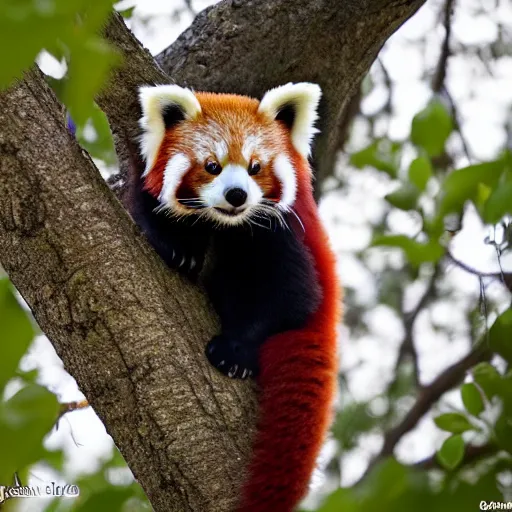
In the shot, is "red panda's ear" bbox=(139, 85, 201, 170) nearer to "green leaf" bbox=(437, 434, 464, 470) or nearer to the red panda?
the red panda

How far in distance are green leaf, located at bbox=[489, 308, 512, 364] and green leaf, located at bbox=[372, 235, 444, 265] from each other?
47cm

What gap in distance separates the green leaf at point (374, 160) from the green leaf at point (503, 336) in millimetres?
702

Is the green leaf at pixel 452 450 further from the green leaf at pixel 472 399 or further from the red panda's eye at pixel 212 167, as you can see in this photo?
the red panda's eye at pixel 212 167

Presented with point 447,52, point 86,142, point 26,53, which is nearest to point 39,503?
point 26,53

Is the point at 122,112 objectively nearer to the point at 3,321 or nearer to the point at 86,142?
the point at 86,142

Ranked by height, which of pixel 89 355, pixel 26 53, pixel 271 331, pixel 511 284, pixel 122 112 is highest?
pixel 122 112

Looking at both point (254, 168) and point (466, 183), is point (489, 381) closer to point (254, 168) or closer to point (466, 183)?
point (466, 183)

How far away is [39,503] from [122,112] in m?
1.57

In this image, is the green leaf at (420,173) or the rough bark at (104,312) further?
the rough bark at (104,312)

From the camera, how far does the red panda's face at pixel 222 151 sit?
110 inches

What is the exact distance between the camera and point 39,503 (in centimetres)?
198

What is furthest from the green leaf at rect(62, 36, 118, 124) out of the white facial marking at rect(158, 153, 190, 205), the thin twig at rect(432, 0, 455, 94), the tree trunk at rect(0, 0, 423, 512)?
the thin twig at rect(432, 0, 455, 94)

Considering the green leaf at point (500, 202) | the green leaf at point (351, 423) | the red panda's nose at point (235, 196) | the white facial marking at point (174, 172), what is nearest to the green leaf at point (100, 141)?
the white facial marking at point (174, 172)

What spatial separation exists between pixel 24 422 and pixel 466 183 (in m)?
0.90
